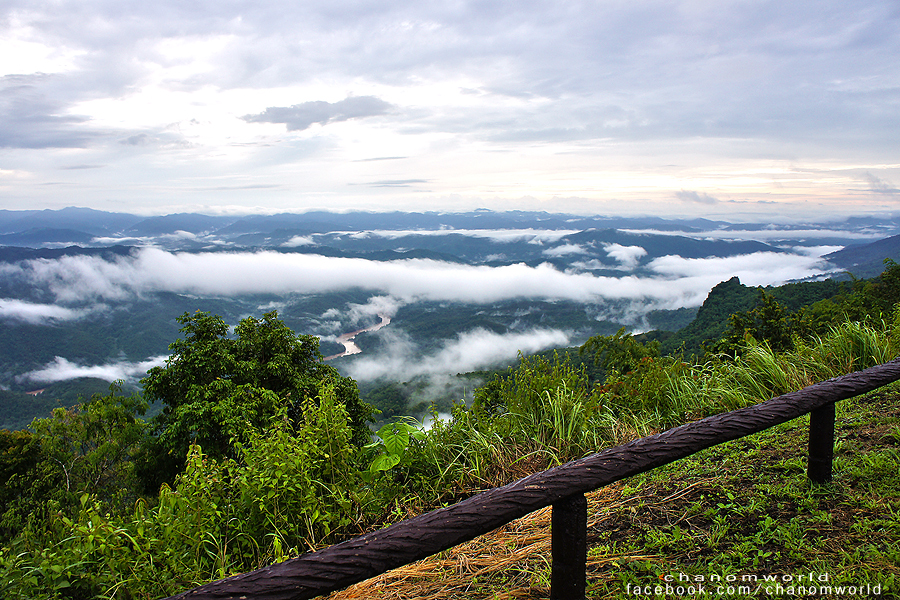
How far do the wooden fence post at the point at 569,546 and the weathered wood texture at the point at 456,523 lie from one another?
0.27 feet

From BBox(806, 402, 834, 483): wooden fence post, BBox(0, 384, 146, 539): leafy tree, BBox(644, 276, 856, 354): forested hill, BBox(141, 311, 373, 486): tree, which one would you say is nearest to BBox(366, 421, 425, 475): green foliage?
BBox(806, 402, 834, 483): wooden fence post

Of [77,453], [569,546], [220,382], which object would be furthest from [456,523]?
[77,453]

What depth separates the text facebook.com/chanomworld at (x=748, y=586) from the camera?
1.81 m

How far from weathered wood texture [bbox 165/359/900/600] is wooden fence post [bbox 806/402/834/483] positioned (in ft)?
1.75

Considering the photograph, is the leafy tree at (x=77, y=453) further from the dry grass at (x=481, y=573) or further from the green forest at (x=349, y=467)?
the dry grass at (x=481, y=573)

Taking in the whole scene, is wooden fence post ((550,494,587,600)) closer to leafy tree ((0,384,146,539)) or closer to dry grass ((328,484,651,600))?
dry grass ((328,484,651,600))

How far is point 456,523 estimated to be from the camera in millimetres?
1564

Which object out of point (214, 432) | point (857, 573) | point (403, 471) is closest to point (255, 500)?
point (403, 471)

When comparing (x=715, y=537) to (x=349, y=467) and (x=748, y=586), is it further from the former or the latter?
(x=349, y=467)

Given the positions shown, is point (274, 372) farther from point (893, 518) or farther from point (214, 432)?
point (893, 518)

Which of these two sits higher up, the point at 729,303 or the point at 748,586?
the point at 748,586

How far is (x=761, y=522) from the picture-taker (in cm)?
232

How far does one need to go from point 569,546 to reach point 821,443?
1.83 meters

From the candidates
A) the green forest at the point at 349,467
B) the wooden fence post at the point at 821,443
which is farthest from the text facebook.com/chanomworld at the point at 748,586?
the wooden fence post at the point at 821,443
